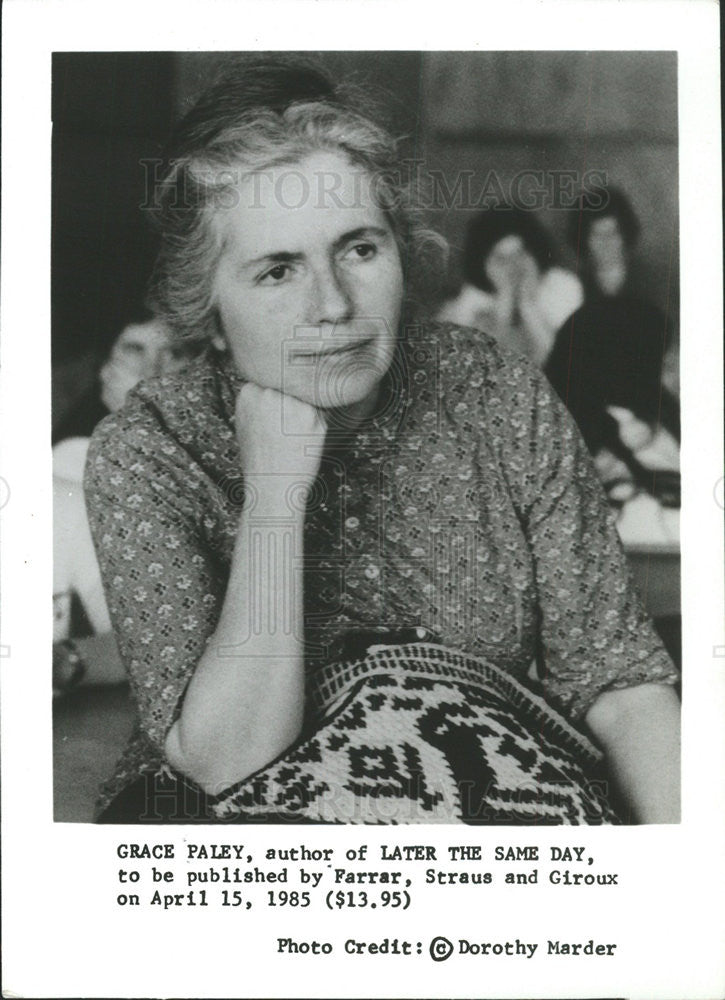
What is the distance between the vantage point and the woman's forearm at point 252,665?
1.07m

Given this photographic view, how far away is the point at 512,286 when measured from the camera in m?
1.12

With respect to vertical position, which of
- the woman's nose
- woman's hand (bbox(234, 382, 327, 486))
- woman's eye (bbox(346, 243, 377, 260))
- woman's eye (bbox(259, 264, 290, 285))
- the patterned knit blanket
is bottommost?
the patterned knit blanket

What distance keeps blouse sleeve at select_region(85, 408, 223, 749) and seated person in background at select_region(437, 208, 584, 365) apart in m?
0.43

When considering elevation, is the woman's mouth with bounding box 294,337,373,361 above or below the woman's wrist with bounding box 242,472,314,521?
above

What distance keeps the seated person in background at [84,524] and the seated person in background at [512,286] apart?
39 centimetres

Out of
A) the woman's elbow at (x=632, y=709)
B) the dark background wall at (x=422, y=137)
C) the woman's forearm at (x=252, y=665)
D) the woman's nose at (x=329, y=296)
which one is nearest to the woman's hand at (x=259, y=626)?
the woman's forearm at (x=252, y=665)

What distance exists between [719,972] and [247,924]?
2.09 feet

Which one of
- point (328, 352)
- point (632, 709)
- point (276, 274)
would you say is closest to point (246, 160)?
point (276, 274)

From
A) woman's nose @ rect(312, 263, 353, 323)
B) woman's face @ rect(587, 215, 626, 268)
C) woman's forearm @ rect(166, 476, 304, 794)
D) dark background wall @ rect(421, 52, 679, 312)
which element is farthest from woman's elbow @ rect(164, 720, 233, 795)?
woman's face @ rect(587, 215, 626, 268)

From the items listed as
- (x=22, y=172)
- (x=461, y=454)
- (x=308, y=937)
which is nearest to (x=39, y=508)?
(x=22, y=172)

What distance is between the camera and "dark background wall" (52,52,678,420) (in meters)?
1.12

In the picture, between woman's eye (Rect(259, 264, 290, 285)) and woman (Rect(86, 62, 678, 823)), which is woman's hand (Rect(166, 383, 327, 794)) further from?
woman's eye (Rect(259, 264, 290, 285))

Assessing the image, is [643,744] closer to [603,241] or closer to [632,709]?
[632,709]

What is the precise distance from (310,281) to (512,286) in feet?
0.89
